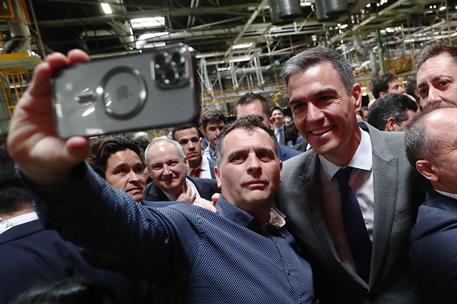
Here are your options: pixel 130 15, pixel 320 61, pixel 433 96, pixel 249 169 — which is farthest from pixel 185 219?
pixel 130 15

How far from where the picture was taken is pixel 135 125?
0.68 meters

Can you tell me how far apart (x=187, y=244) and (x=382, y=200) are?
862 millimetres

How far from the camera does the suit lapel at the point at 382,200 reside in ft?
4.74

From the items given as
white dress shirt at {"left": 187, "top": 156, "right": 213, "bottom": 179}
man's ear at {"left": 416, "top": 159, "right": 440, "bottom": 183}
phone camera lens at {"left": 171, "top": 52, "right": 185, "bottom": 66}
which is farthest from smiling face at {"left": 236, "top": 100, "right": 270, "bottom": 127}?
phone camera lens at {"left": 171, "top": 52, "right": 185, "bottom": 66}

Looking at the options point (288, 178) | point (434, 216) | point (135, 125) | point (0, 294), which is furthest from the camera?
point (288, 178)

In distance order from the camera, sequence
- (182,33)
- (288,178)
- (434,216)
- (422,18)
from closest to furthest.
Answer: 1. (434,216)
2. (288,178)
3. (182,33)
4. (422,18)

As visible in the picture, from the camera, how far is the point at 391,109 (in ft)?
9.02

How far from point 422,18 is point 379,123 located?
28.7 feet

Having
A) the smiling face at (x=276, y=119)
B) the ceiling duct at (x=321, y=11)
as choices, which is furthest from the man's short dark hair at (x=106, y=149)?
the ceiling duct at (x=321, y=11)

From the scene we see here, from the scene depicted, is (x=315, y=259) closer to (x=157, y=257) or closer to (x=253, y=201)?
(x=253, y=201)

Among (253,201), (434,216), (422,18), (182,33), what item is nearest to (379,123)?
(434,216)

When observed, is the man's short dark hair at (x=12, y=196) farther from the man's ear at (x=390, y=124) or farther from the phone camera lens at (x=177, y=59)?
the man's ear at (x=390, y=124)

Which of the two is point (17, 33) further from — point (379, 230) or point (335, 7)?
point (379, 230)

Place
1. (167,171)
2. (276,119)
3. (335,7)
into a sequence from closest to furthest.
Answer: (167,171), (335,7), (276,119)
